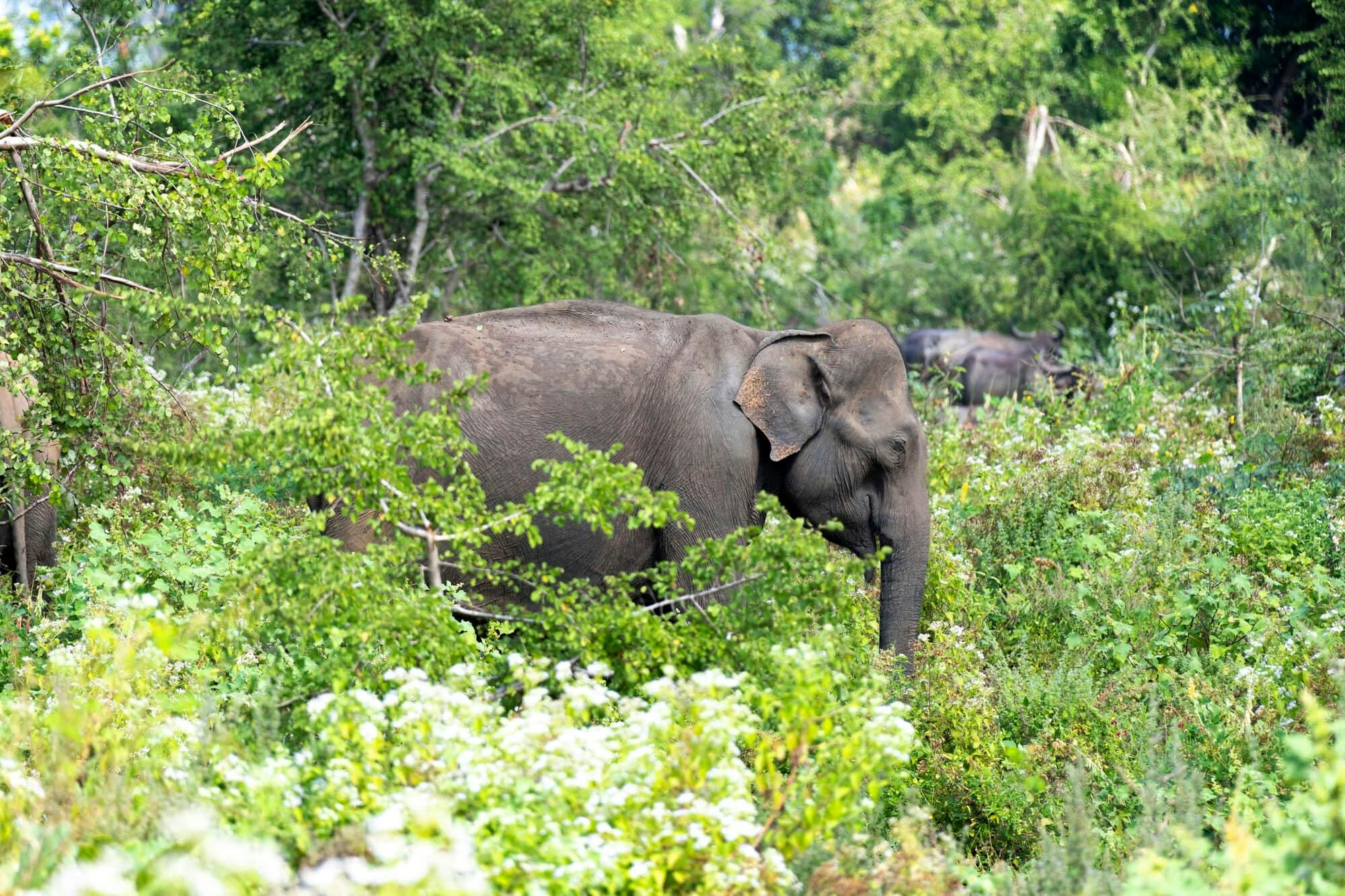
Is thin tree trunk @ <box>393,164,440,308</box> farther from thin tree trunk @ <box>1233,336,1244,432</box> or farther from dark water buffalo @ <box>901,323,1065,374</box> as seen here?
thin tree trunk @ <box>1233,336,1244,432</box>

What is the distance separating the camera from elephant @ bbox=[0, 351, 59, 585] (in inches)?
318

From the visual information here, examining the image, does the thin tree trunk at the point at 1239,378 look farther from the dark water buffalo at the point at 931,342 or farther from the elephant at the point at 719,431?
the elephant at the point at 719,431

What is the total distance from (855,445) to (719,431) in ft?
2.17

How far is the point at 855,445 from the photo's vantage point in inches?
298

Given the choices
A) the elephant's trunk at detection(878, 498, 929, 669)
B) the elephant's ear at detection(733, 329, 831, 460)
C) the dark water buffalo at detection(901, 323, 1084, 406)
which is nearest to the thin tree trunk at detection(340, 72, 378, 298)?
the dark water buffalo at detection(901, 323, 1084, 406)

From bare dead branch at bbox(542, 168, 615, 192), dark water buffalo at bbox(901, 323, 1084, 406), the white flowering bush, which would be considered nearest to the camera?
the white flowering bush

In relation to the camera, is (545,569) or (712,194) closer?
(545,569)

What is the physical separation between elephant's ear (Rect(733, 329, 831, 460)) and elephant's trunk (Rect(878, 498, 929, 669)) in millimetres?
674

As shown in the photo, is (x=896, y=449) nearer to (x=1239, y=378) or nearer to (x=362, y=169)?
(x=1239, y=378)

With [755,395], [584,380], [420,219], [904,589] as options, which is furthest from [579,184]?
[904,589]

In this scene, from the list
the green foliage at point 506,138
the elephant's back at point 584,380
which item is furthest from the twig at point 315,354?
the green foliage at point 506,138

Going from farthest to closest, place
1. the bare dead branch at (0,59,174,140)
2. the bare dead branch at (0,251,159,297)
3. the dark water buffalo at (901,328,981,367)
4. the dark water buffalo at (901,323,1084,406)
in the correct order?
1. the dark water buffalo at (901,328,981,367)
2. the dark water buffalo at (901,323,1084,406)
3. the bare dead branch at (0,251,159,297)
4. the bare dead branch at (0,59,174,140)

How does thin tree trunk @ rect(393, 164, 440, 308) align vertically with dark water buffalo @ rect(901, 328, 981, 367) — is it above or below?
above

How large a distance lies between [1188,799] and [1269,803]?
38 centimetres
